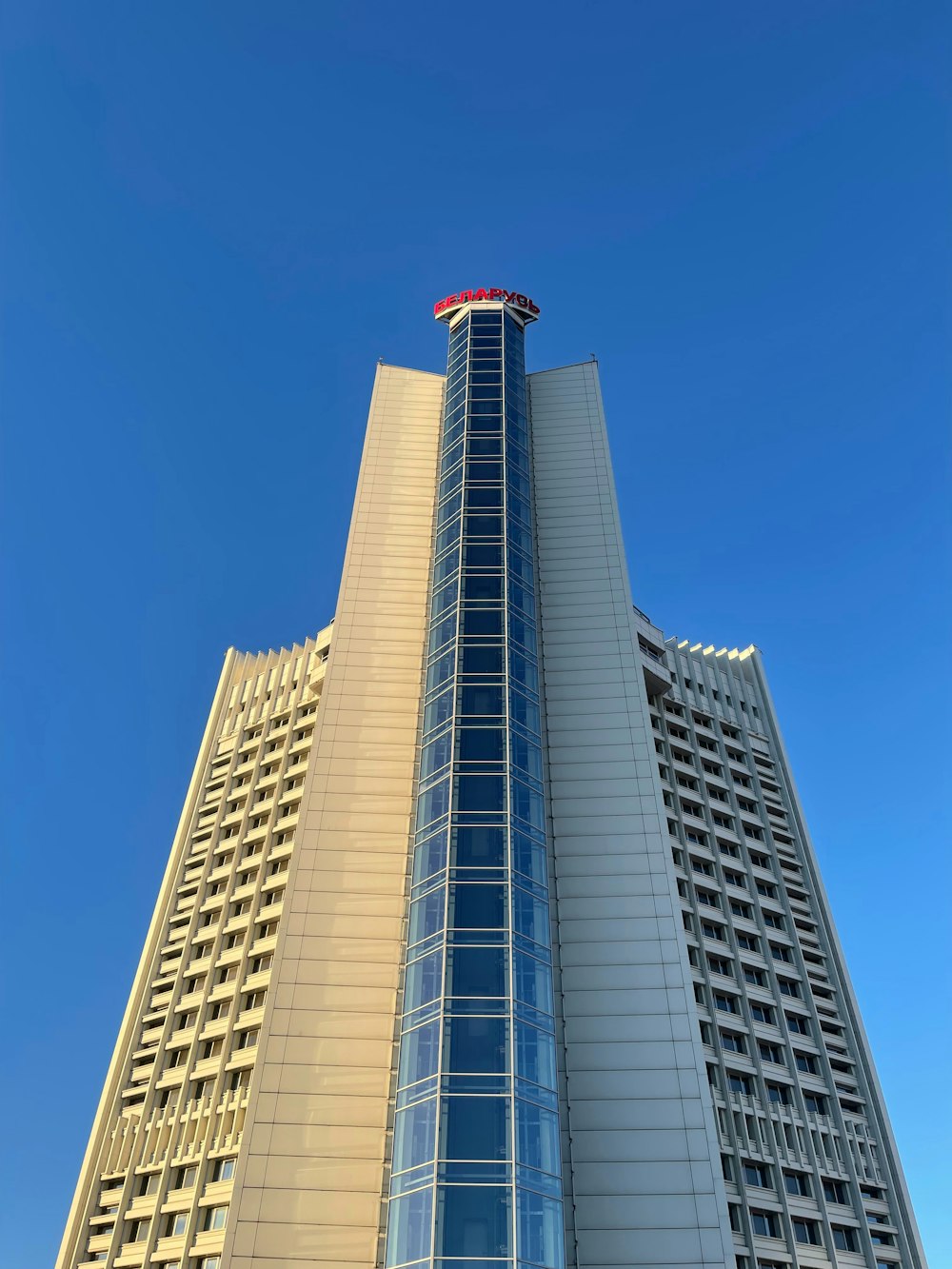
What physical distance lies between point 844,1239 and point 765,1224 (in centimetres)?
577

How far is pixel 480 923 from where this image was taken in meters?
45.5

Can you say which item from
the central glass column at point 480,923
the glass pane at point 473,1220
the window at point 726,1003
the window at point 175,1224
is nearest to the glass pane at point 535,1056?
the central glass column at point 480,923

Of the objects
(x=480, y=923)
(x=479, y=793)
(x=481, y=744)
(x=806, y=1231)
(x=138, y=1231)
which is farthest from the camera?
(x=806, y=1231)

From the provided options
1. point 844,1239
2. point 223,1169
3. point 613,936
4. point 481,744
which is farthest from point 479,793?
point 844,1239

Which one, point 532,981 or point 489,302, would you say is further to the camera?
point 489,302

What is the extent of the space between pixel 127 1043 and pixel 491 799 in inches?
1138

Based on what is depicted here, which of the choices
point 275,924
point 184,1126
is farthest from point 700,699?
point 184,1126

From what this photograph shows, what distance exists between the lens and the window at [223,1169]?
50000 mm

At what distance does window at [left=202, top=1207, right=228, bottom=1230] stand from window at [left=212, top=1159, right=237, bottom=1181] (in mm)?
1328

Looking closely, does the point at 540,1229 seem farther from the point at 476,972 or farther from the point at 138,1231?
the point at 138,1231

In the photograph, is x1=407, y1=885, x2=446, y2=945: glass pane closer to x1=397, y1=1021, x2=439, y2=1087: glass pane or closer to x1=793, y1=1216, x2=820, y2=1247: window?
x1=397, y1=1021, x2=439, y2=1087: glass pane

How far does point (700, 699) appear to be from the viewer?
76.2 metres

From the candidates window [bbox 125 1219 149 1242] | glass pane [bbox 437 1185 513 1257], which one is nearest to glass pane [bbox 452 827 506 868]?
glass pane [bbox 437 1185 513 1257]

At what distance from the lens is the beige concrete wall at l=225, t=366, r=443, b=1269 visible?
41.1 meters
